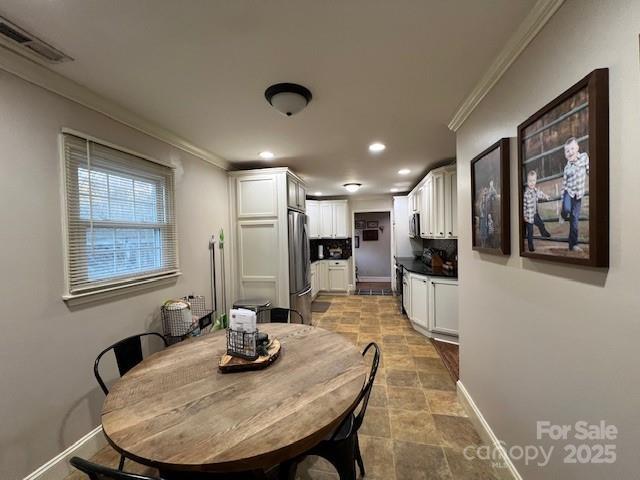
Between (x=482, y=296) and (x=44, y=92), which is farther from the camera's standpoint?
(x=482, y=296)

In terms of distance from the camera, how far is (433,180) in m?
3.80

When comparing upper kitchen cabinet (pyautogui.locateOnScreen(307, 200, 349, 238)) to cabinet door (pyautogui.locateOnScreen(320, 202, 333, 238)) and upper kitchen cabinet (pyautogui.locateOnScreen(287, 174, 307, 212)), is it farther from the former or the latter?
upper kitchen cabinet (pyautogui.locateOnScreen(287, 174, 307, 212))

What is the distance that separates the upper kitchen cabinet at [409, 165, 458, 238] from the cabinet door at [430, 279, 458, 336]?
662 millimetres

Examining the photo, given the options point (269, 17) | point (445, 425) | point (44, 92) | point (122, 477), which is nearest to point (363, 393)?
point (122, 477)

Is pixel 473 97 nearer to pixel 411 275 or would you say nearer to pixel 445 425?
pixel 445 425

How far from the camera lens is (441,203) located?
3.65 metres

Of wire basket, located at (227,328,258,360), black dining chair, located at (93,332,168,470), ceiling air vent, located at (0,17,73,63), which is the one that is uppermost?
ceiling air vent, located at (0,17,73,63)

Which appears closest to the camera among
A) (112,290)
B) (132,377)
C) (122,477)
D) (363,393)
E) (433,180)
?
(122,477)

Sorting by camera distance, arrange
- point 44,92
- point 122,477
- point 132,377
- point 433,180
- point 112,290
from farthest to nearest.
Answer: point 433,180
point 112,290
point 44,92
point 132,377
point 122,477

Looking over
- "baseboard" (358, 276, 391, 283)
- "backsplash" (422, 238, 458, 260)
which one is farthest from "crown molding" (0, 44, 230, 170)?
"baseboard" (358, 276, 391, 283)

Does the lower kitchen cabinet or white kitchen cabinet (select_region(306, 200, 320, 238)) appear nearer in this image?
the lower kitchen cabinet

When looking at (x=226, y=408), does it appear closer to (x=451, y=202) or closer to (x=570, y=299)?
(x=570, y=299)

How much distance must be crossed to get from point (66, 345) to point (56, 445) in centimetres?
57

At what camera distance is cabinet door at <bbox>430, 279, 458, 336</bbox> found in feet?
11.1
